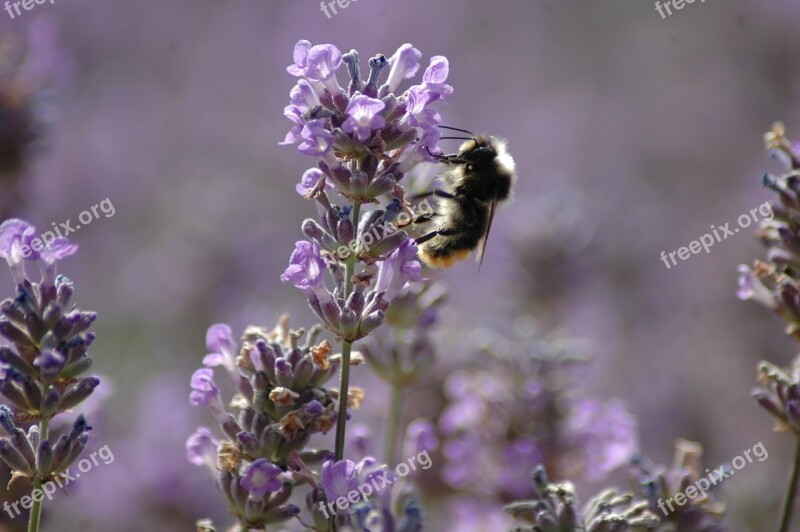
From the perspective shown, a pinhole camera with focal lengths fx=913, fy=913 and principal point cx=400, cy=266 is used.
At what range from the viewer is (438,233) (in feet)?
14.2

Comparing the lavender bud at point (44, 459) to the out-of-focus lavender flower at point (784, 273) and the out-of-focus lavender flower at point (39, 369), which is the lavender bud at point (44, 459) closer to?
the out-of-focus lavender flower at point (39, 369)

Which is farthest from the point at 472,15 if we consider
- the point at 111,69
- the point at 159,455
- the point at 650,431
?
the point at 159,455

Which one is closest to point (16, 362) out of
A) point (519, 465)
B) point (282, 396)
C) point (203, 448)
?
point (203, 448)

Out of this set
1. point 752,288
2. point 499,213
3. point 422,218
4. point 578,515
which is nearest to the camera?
point 578,515

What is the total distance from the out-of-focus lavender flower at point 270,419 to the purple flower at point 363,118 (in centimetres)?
76

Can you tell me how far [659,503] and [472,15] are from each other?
589 inches

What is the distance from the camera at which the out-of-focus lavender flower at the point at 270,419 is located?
3148 mm

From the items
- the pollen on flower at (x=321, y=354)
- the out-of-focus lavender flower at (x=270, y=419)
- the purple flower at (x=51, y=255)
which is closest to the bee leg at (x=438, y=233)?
the out-of-focus lavender flower at (x=270, y=419)

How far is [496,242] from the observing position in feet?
25.0

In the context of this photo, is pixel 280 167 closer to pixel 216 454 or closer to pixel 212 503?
pixel 212 503

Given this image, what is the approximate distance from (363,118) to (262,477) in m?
1.26

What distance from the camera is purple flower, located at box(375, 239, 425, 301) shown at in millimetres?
3316

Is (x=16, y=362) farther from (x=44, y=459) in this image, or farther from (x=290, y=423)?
(x=290, y=423)

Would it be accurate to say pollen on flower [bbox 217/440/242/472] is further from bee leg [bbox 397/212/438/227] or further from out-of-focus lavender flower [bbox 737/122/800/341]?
out-of-focus lavender flower [bbox 737/122/800/341]
